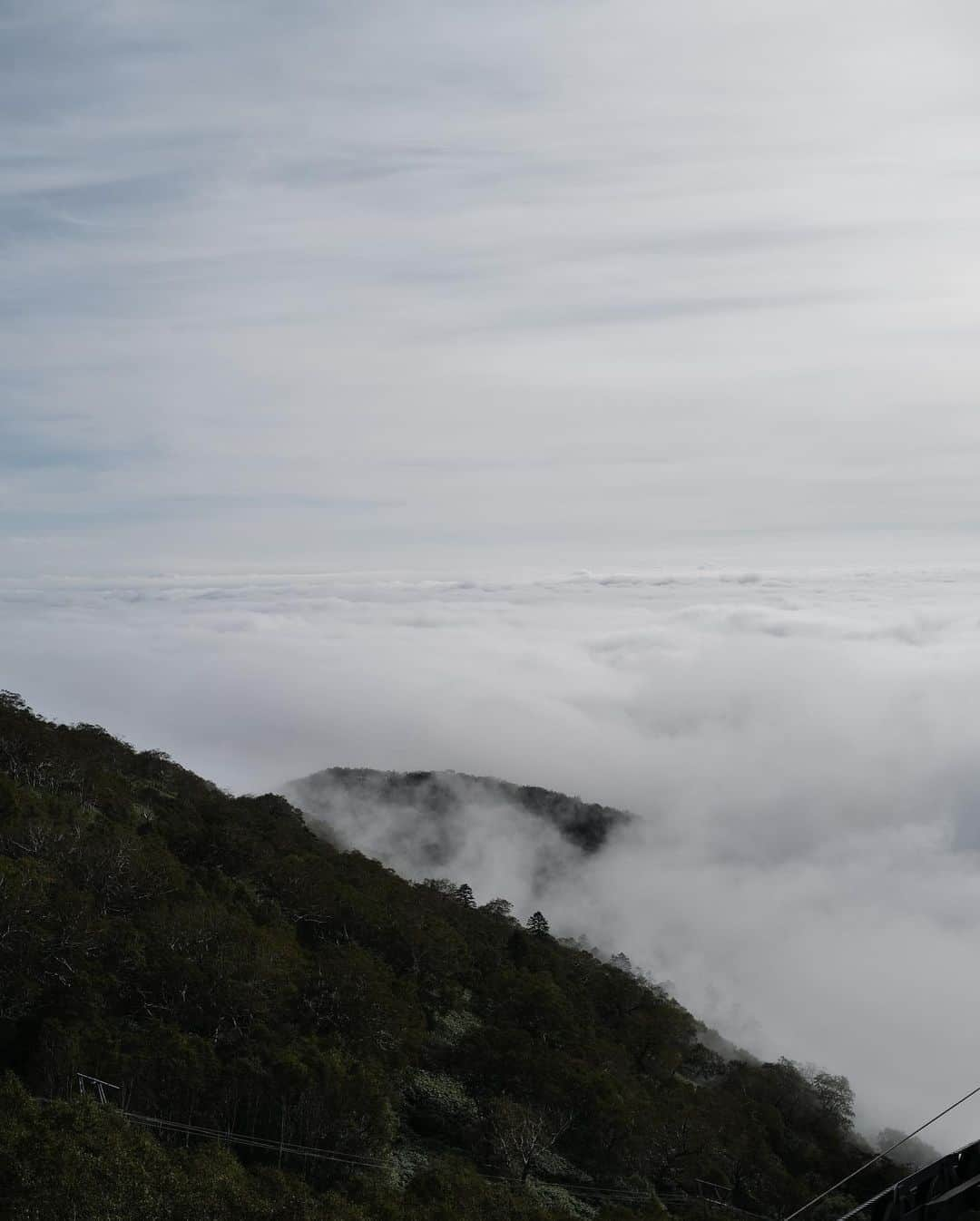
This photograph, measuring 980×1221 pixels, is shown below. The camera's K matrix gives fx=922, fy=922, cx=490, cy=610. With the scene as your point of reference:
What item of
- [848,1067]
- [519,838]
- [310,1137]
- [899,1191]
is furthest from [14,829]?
[519,838]

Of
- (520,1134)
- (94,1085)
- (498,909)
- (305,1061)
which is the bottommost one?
(520,1134)

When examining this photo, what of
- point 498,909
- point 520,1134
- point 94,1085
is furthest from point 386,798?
point 94,1085

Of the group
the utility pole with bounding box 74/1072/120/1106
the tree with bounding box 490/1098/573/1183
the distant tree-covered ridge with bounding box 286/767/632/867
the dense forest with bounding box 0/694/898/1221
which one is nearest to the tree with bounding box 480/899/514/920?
the dense forest with bounding box 0/694/898/1221

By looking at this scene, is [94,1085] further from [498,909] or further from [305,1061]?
[498,909]

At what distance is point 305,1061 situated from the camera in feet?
109

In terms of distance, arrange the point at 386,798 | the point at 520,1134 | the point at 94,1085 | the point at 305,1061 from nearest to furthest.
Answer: the point at 94,1085, the point at 305,1061, the point at 520,1134, the point at 386,798

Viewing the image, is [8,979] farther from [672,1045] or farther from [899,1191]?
[672,1045]

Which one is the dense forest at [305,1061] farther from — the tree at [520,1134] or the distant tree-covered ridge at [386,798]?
the distant tree-covered ridge at [386,798]

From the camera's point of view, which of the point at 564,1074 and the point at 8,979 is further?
the point at 564,1074

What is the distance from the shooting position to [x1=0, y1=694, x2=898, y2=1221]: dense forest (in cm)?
2458

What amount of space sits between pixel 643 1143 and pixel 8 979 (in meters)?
25.1

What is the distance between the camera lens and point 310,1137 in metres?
30.5

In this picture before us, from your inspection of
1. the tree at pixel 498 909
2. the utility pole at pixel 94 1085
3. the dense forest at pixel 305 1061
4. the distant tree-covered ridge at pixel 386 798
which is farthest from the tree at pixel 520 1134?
the distant tree-covered ridge at pixel 386 798

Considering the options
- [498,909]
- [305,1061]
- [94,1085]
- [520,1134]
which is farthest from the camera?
[498,909]
